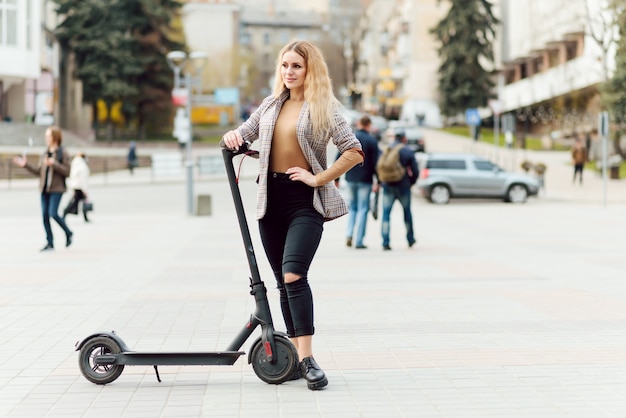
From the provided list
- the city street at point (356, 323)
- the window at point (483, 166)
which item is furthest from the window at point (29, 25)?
the city street at point (356, 323)

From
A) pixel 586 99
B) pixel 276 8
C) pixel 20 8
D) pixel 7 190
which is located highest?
pixel 276 8

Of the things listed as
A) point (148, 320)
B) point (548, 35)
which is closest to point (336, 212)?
point (148, 320)

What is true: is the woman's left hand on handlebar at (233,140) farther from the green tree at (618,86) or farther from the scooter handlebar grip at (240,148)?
the green tree at (618,86)

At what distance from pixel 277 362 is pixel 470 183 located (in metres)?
27.5

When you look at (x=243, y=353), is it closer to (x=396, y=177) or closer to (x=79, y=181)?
(x=396, y=177)

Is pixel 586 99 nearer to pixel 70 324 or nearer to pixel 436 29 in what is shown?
pixel 436 29

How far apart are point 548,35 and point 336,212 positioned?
62.8 metres

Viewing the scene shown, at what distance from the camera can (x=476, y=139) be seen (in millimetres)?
65375

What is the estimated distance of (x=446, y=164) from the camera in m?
33.5

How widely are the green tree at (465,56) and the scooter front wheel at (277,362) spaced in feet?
229

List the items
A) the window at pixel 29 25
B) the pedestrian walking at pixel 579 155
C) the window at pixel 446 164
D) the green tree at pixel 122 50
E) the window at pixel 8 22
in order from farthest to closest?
the green tree at pixel 122 50, the window at pixel 29 25, the window at pixel 8 22, the pedestrian walking at pixel 579 155, the window at pixel 446 164

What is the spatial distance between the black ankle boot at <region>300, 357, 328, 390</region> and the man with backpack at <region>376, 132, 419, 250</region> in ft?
31.6

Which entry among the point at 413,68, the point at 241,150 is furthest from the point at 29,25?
the point at 241,150

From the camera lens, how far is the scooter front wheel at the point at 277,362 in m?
6.07
